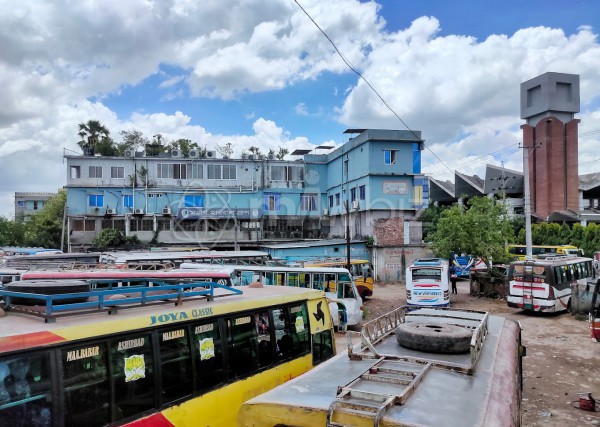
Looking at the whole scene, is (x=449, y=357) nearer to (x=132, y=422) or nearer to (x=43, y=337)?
(x=132, y=422)

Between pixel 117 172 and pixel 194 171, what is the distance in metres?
6.18

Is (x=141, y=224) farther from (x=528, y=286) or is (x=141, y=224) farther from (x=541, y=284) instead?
(x=541, y=284)

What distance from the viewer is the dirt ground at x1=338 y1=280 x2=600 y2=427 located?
8430mm

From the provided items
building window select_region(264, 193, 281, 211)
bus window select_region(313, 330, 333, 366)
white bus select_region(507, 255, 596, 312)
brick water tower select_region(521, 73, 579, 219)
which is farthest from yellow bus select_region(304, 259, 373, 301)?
brick water tower select_region(521, 73, 579, 219)

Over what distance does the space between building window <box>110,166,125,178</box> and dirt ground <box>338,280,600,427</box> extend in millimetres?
25348

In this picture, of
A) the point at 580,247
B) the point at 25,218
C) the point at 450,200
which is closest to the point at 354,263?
the point at 580,247

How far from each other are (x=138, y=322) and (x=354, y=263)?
1891 centimetres

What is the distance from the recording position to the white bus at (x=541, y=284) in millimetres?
18391

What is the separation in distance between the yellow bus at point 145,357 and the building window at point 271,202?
32.8 metres

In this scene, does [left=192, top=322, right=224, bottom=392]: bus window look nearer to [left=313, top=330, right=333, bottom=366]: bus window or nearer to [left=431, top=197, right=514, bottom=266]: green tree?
[left=313, top=330, right=333, bottom=366]: bus window

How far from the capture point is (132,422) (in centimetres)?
420

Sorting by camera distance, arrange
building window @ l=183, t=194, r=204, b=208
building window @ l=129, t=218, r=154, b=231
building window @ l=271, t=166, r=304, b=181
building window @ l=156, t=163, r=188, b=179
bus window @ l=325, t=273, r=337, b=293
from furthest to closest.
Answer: building window @ l=271, t=166, r=304, b=181 → building window @ l=156, t=163, r=188, b=179 → building window @ l=183, t=194, r=204, b=208 → building window @ l=129, t=218, r=154, b=231 → bus window @ l=325, t=273, r=337, b=293

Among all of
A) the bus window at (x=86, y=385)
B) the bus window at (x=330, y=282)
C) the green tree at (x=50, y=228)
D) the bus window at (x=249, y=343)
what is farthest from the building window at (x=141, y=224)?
the bus window at (x=86, y=385)

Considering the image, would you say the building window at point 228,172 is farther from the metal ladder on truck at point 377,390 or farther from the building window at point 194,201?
the metal ladder on truck at point 377,390
